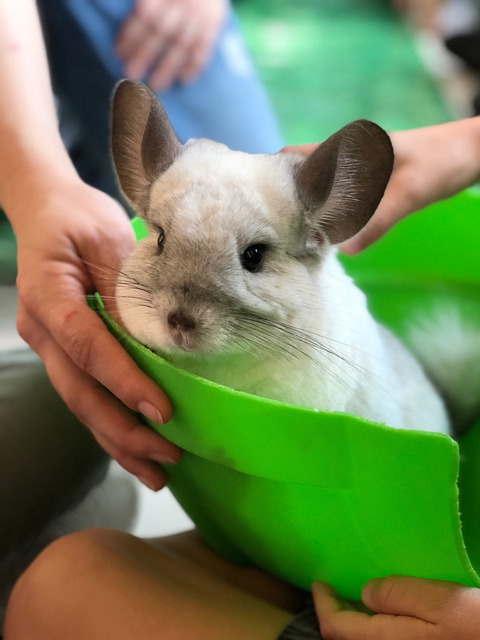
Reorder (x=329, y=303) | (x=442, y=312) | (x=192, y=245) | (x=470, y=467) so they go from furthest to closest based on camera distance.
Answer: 1. (x=442, y=312)
2. (x=470, y=467)
3. (x=329, y=303)
4. (x=192, y=245)

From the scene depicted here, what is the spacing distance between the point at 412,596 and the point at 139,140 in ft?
1.76

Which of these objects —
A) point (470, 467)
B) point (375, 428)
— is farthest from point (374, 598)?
point (470, 467)

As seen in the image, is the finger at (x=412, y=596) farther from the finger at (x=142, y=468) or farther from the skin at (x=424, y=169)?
the skin at (x=424, y=169)

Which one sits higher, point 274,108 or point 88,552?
point 274,108

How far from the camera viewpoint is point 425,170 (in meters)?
0.94

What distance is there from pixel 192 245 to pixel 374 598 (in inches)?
15.2

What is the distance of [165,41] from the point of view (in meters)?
1.27

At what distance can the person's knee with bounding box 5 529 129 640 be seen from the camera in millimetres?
836

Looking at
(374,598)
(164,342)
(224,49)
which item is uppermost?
(224,49)

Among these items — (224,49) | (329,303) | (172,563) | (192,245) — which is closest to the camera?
(192,245)

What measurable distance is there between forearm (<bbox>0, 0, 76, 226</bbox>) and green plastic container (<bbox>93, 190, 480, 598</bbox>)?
0.62 ft

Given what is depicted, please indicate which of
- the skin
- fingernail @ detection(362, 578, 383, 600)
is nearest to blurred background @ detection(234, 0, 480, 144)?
the skin

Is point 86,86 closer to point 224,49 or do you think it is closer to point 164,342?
point 224,49

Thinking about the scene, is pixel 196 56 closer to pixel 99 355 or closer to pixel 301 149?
pixel 301 149
